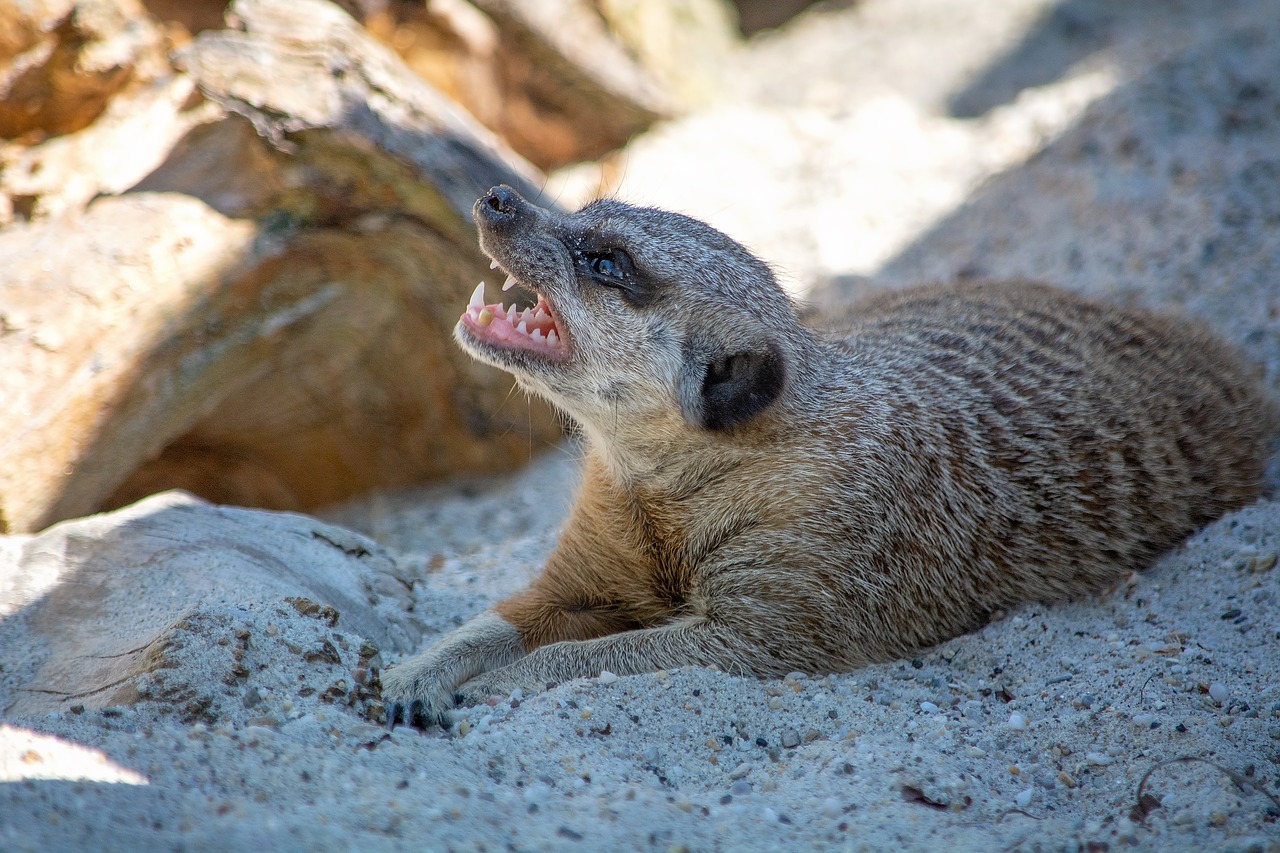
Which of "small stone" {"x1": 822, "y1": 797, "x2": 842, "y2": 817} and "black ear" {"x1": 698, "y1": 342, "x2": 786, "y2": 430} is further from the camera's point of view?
"black ear" {"x1": 698, "y1": 342, "x2": 786, "y2": 430}

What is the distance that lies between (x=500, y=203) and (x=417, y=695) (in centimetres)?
Result: 144

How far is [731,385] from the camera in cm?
288

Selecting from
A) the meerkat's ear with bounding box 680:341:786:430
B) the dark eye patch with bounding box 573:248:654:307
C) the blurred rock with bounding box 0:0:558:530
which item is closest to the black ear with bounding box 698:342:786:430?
the meerkat's ear with bounding box 680:341:786:430

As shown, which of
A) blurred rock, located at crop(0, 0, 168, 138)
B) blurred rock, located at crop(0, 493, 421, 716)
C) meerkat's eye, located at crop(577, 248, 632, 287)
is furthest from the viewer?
blurred rock, located at crop(0, 0, 168, 138)

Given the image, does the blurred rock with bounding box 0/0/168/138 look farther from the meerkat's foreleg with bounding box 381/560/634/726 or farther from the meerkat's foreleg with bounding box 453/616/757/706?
the meerkat's foreleg with bounding box 453/616/757/706

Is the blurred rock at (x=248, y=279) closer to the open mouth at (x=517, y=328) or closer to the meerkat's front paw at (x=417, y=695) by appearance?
the open mouth at (x=517, y=328)

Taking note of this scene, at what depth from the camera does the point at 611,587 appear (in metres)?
3.20

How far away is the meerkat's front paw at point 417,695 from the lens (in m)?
2.54

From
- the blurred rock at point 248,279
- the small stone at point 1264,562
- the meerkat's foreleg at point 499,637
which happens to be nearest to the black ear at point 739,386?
the meerkat's foreleg at point 499,637

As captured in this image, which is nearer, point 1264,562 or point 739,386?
point 739,386

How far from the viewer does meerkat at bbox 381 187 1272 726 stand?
2869 mm

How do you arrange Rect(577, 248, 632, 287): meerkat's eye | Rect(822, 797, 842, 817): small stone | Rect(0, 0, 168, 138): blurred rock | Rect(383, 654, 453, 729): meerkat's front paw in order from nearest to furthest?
Rect(822, 797, 842, 817): small stone, Rect(383, 654, 453, 729): meerkat's front paw, Rect(577, 248, 632, 287): meerkat's eye, Rect(0, 0, 168, 138): blurred rock

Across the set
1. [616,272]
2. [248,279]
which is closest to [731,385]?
[616,272]

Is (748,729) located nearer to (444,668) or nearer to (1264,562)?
(444,668)
